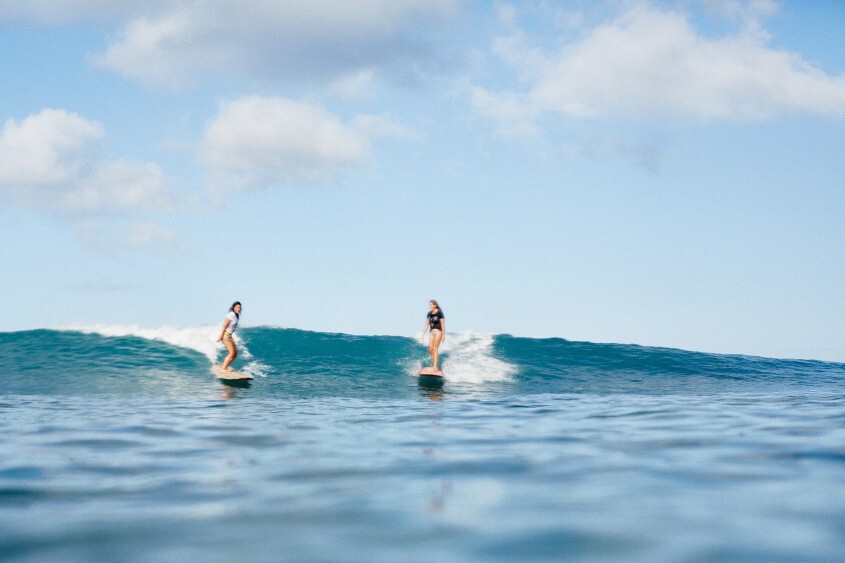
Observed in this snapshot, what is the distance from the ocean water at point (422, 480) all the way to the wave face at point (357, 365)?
3203 mm

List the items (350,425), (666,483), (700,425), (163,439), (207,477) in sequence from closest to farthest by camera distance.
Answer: (666,483), (207,477), (163,439), (700,425), (350,425)

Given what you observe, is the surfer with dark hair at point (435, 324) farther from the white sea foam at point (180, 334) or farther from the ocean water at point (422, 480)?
the white sea foam at point (180, 334)

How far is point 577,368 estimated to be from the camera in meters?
17.0

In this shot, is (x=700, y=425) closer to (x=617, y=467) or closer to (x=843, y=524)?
(x=617, y=467)

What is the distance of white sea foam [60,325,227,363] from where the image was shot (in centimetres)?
1769

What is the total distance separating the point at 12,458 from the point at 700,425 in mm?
5756

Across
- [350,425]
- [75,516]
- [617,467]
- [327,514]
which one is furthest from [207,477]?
[350,425]

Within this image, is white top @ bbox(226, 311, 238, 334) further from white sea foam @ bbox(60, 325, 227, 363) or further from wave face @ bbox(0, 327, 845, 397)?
white sea foam @ bbox(60, 325, 227, 363)

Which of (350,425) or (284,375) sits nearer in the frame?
(350,425)

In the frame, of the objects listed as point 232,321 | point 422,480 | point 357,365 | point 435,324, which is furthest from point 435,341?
point 422,480

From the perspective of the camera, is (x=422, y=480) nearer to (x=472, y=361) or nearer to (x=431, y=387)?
(x=431, y=387)

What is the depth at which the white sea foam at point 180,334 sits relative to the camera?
1769cm

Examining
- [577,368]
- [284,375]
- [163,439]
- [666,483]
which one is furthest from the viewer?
[577,368]

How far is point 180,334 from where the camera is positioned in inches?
731
